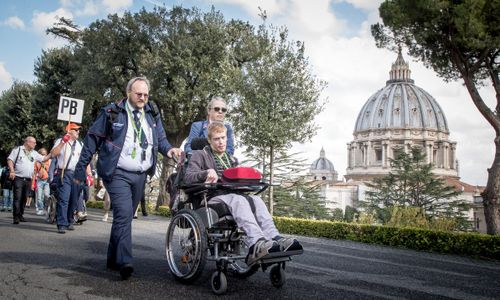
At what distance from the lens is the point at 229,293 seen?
3.95m

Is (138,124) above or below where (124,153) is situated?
above

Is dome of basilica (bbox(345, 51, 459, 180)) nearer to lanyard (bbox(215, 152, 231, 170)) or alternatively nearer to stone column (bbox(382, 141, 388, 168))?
→ stone column (bbox(382, 141, 388, 168))

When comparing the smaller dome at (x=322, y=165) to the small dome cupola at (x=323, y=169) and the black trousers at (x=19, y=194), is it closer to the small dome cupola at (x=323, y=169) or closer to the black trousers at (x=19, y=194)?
the small dome cupola at (x=323, y=169)

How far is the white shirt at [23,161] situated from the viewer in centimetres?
1046

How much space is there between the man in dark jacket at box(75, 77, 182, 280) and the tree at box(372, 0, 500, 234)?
37.8 feet

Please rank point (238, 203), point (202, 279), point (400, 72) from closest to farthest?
point (238, 203)
point (202, 279)
point (400, 72)

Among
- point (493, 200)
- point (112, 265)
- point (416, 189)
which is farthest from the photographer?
point (416, 189)

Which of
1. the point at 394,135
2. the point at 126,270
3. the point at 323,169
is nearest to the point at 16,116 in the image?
the point at 126,270

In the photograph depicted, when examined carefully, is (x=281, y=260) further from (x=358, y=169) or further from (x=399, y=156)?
(x=358, y=169)

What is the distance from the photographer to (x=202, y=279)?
4.60m

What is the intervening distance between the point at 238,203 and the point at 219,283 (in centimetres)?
70

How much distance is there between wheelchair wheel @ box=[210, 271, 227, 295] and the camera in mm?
3844

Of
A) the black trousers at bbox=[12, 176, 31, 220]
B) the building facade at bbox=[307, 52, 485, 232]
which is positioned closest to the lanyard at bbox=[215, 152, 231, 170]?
the black trousers at bbox=[12, 176, 31, 220]

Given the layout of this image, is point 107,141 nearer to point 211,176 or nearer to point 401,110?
point 211,176
